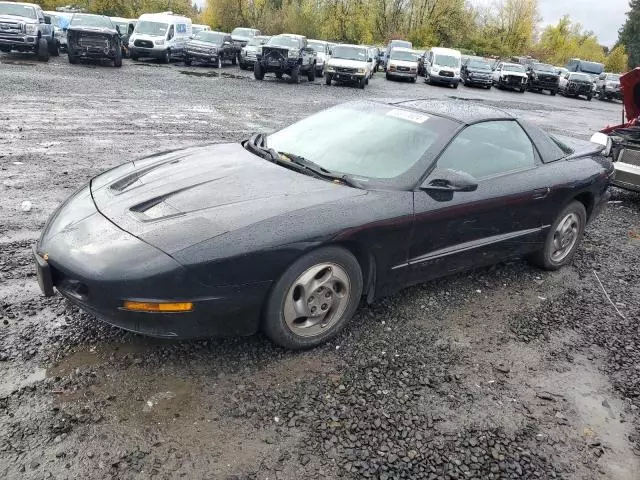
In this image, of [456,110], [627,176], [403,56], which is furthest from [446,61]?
[456,110]

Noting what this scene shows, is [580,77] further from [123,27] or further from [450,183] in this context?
[450,183]

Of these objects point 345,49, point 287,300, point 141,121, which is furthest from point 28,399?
point 345,49

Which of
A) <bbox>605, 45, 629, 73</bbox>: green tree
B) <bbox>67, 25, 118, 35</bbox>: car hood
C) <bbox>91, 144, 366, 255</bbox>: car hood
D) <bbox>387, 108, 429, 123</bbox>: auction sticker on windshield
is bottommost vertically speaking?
<bbox>91, 144, 366, 255</bbox>: car hood

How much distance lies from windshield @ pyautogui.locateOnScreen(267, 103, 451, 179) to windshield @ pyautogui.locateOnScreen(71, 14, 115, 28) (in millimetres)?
19662

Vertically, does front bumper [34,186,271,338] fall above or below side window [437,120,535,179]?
below

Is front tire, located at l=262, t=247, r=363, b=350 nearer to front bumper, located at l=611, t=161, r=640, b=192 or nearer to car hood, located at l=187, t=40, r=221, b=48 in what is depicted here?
front bumper, located at l=611, t=161, r=640, b=192

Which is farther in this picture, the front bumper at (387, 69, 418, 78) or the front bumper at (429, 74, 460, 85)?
the front bumper at (429, 74, 460, 85)

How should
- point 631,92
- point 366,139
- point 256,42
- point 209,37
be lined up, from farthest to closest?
point 256,42
point 209,37
point 631,92
point 366,139

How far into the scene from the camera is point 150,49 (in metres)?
22.4

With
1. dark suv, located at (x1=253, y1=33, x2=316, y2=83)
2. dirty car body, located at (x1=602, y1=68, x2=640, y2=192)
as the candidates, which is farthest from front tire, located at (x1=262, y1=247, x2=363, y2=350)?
dark suv, located at (x1=253, y1=33, x2=316, y2=83)

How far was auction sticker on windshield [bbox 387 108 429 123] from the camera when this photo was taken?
12.5ft

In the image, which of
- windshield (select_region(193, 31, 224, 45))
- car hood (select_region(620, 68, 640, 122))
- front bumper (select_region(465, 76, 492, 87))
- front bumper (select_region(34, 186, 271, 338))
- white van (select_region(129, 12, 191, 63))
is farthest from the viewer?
front bumper (select_region(465, 76, 492, 87))

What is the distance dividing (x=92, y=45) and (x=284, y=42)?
7.22 metres

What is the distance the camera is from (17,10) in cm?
1897
